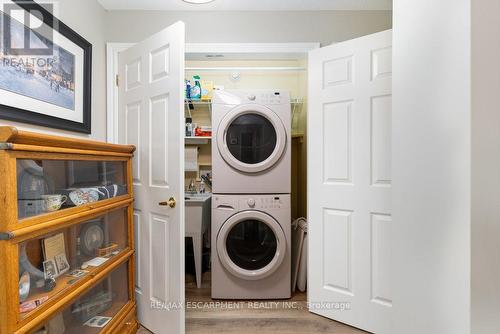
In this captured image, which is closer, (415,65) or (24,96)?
(415,65)

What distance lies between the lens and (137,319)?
185 centimetres

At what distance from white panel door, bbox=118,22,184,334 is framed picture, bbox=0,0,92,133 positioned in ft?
0.98

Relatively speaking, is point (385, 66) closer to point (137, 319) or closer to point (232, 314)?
point (232, 314)

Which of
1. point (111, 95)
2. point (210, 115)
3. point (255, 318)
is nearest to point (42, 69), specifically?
point (111, 95)

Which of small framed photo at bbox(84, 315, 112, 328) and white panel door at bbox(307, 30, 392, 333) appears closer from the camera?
small framed photo at bbox(84, 315, 112, 328)

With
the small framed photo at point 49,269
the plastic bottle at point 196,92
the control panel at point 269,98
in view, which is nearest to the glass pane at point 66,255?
the small framed photo at point 49,269

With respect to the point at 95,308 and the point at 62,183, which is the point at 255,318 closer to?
the point at 95,308

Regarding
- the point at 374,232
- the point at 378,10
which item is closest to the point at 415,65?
the point at 374,232

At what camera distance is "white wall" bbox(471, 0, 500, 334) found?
0.61m

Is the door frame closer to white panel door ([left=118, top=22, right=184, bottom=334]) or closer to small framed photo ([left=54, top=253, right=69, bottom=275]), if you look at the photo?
white panel door ([left=118, top=22, right=184, bottom=334])

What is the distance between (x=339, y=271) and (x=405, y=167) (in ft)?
3.85

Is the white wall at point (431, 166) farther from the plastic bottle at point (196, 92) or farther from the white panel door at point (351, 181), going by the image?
the plastic bottle at point (196, 92)

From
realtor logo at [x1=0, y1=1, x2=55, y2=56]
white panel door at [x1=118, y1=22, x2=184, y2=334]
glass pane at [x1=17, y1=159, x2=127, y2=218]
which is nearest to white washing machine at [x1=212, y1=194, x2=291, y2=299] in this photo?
white panel door at [x1=118, y1=22, x2=184, y2=334]

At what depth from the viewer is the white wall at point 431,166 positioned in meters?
0.68
